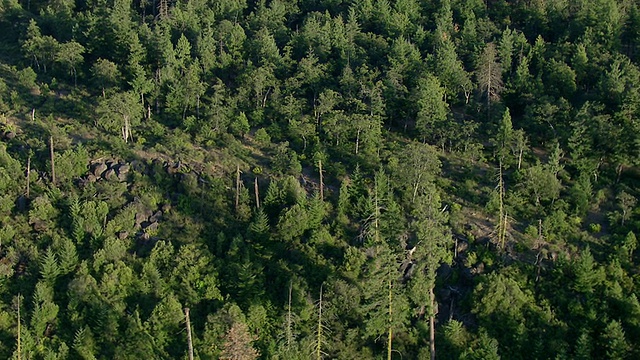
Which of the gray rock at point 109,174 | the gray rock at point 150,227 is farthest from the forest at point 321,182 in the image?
the gray rock at point 109,174

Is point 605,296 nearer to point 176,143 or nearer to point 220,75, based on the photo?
point 176,143

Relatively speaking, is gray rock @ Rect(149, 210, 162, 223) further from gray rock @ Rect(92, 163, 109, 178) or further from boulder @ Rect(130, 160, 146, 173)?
gray rock @ Rect(92, 163, 109, 178)

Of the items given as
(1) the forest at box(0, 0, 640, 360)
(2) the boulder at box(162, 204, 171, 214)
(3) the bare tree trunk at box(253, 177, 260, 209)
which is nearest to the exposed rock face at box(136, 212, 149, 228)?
(1) the forest at box(0, 0, 640, 360)

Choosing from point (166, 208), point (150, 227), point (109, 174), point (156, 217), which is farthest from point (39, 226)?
point (166, 208)

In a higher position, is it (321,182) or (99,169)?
(321,182)

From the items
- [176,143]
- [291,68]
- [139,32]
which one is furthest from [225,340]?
[139,32]

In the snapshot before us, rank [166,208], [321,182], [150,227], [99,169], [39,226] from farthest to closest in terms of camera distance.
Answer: [99,169] < [321,182] < [166,208] < [150,227] < [39,226]

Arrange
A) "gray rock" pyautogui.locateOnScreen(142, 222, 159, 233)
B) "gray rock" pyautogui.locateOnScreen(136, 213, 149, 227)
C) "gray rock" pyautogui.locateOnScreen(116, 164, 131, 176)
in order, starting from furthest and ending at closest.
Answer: "gray rock" pyautogui.locateOnScreen(116, 164, 131, 176)
"gray rock" pyautogui.locateOnScreen(136, 213, 149, 227)
"gray rock" pyautogui.locateOnScreen(142, 222, 159, 233)

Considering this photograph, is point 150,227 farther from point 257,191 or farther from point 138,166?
point 257,191

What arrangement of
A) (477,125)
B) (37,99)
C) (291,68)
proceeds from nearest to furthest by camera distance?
(477,125), (37,99), (291,68)
